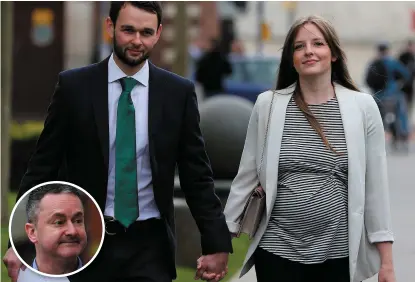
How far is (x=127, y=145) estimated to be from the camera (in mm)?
4410

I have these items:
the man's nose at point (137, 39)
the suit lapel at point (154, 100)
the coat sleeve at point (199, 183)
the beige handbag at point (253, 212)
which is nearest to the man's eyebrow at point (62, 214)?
the suit lapel at point (154, 100)

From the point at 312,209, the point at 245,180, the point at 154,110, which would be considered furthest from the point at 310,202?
the point at 154,110

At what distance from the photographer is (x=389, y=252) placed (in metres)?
4.78

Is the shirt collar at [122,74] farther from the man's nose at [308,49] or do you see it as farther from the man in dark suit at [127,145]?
the man's nose at [308,49]

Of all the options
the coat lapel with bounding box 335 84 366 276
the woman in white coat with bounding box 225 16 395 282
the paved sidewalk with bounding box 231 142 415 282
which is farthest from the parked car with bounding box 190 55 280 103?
the coat lapel with bounding box 335 84 366 276

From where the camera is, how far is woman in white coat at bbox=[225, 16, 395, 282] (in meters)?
→ 4.62

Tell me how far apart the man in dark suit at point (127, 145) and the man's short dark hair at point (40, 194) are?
0.51 feet

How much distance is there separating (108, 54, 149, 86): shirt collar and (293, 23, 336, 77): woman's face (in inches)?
25.6

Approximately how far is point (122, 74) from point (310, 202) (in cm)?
90

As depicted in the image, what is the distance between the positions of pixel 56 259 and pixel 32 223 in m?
0.16

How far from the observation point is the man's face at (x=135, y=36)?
14.7 ft

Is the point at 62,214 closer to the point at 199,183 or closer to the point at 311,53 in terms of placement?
the point at 199,183

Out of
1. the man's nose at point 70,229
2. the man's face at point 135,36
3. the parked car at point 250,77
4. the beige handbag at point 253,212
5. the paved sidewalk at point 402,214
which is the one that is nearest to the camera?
the man's nose at point 70,229

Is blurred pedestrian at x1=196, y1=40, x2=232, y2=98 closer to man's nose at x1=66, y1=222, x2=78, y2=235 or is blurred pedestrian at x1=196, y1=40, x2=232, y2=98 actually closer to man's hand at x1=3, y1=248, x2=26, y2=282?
man's hand at x1=3, y1=248, x2=26, y2=282
